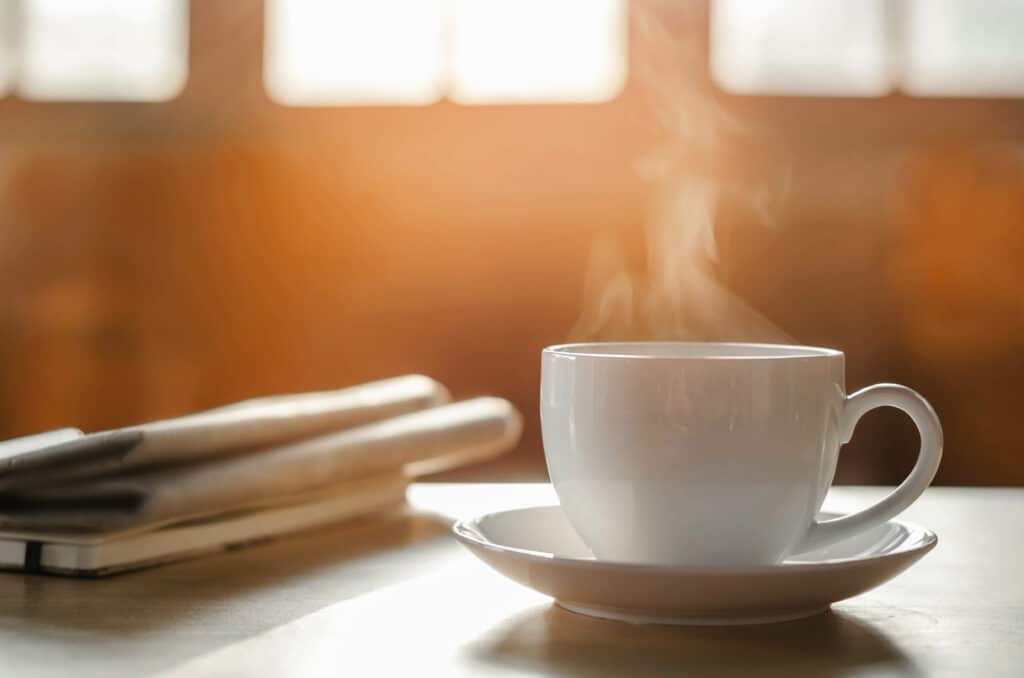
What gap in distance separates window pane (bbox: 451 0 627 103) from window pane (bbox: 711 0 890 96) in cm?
25

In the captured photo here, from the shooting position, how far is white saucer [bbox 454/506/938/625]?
0.37 m

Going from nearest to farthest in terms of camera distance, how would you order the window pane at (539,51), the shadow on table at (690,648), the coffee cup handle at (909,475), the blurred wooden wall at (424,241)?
1. the shadow on table at (690,648)
2. the coffee cup handle at (909,475)
3. the blurred wooden wall at (424,241)
4. the window pane at (539,51)

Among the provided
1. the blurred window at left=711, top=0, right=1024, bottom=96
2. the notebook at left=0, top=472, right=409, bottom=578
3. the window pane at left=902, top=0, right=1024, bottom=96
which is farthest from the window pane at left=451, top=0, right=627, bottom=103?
the notebook at left=0, top=472, right=409, bottom=578

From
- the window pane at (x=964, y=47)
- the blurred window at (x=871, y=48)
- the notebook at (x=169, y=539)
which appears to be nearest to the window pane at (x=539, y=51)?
the blurred window at (x=871, y=48)

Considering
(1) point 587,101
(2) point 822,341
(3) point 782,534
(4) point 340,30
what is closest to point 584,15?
(1) point 587,101

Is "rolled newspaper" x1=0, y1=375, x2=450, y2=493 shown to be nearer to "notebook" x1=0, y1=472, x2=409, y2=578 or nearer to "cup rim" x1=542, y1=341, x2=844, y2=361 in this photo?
"notebook" x1=0, y1=472, x2=409, y2=578

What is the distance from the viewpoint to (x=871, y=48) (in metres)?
2.82

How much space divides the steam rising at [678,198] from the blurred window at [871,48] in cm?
9

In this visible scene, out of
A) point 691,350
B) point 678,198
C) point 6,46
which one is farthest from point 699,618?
point 6,46

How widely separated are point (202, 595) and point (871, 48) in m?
2.68

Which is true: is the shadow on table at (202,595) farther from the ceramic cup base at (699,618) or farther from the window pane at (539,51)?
the window pane at (539,51)

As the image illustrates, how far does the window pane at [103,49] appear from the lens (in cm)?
293

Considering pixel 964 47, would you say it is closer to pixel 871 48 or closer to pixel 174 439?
pixel 871 48

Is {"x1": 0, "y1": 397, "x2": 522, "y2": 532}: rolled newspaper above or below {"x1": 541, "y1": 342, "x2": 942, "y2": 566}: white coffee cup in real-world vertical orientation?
below
